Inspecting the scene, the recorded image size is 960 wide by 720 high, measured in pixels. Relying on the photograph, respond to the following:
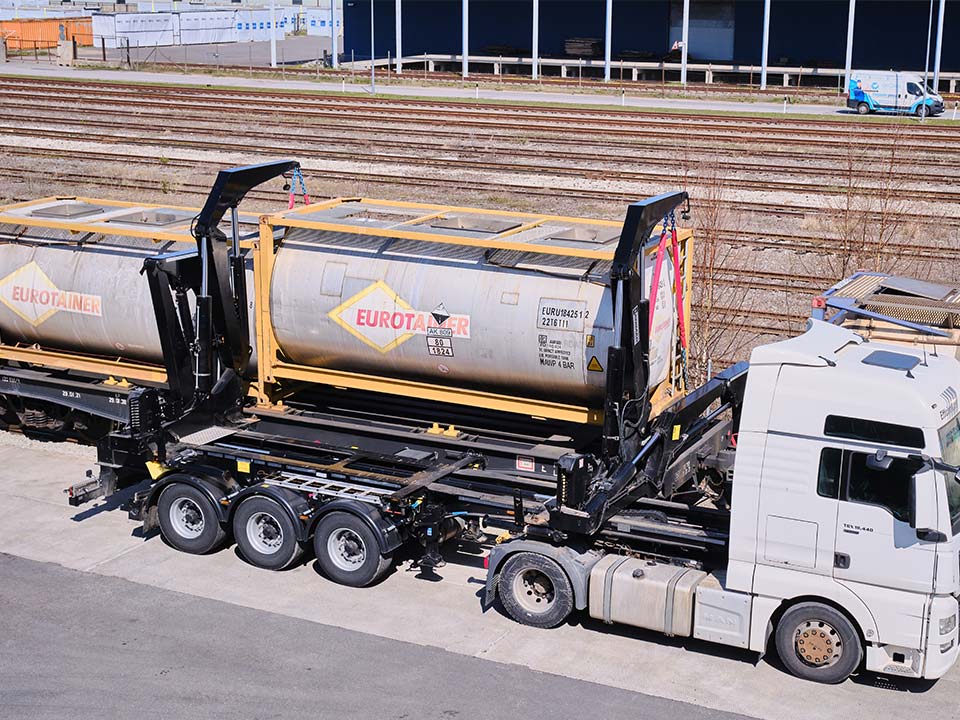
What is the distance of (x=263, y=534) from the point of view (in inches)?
531

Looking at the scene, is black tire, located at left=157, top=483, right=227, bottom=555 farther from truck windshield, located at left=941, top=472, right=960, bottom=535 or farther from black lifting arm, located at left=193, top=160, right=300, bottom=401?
truck windshield, located at left=941, top=472, right=960, bottom=535

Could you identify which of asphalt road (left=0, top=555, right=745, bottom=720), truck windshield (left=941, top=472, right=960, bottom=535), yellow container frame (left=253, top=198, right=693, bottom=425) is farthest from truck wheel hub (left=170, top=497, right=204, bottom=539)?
truck windshield (left=941, top=472, right=960, bottom=535)

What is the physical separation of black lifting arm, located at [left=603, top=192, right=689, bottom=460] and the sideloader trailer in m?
0.03

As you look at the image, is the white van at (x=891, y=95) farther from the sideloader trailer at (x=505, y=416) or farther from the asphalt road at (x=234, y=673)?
the asphalt road at (x=234, y=673)

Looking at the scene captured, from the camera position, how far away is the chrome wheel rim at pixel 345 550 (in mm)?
12992

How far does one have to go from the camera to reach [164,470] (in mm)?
14180

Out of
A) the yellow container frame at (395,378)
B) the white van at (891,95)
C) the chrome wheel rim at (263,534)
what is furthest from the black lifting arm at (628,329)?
the white van at (891,95)

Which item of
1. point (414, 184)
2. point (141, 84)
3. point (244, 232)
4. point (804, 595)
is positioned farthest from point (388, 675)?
point (141, 84)

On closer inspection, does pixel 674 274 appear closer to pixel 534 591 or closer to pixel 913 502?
pixel 534 591

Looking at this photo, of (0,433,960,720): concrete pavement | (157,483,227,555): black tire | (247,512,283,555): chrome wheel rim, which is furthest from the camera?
(157,483,227,555): black tire

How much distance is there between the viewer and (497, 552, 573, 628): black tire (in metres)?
11.9

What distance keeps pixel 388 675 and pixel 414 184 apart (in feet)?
71.2

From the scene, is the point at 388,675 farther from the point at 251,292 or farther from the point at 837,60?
the point at 837,60

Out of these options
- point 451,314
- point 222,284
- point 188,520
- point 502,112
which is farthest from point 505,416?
point 502,112
